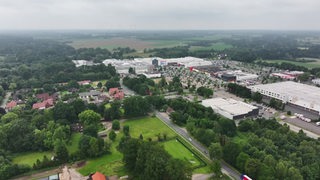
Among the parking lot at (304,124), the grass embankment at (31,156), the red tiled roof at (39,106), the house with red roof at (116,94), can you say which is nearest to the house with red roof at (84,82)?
the house with red roof at (116,94)

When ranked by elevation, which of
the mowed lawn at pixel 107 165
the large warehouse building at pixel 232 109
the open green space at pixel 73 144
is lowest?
the open green space at pixel 73 144

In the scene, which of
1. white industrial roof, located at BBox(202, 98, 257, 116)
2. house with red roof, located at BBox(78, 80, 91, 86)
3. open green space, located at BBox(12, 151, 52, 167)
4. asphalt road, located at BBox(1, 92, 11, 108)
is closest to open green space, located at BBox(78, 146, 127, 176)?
open green space, located at BBox(12, 151, 52, 167)

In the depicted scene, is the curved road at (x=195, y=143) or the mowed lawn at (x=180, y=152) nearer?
the curved road at (x=195, y=143)

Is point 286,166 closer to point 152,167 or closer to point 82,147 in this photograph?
point 152,167

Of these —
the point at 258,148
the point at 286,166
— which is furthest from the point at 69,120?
the point at 286,166

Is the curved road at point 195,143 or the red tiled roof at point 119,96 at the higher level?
the red tiled roof at point 119,96

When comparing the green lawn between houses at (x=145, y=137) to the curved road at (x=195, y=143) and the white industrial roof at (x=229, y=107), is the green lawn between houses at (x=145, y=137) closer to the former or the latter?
the curved road at (x=195, y=143)

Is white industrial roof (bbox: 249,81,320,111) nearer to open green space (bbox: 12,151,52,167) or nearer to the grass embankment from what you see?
the grass embankment
